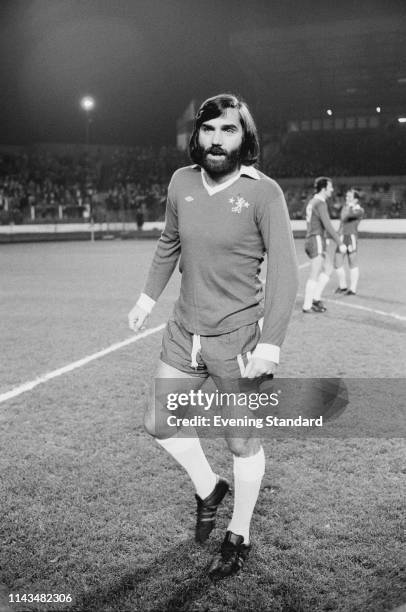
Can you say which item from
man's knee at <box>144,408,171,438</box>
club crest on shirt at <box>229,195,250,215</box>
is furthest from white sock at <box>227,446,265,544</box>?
club crest on shirt at <box>229,195,250,215</box>

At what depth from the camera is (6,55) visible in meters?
38.5

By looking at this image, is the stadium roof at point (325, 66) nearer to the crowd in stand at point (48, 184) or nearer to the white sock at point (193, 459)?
the crowd in stand at point (48, 184)

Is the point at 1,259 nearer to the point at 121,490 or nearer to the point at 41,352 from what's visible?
the point at 41,352

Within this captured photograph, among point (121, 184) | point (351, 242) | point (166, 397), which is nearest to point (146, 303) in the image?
point (166, 397)

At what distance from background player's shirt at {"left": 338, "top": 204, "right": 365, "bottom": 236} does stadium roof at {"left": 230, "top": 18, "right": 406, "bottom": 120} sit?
2980cm

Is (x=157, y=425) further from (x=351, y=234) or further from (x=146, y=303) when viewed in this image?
(x=351, y=234)

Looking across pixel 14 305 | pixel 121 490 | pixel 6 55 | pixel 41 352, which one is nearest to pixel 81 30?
pixel 6 55

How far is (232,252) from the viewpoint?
2795 millimetres

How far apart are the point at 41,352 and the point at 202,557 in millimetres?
→ 4801

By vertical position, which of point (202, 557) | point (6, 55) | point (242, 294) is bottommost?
point (202, 557)

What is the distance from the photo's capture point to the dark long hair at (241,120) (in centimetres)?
276

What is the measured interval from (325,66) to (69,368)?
4401cm

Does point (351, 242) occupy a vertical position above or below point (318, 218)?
below

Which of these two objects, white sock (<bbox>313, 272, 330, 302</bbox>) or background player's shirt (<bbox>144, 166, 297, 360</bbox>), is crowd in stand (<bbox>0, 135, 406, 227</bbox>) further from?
background player's shirt (<bbox>144, 166, 297, 360</bbox>)
